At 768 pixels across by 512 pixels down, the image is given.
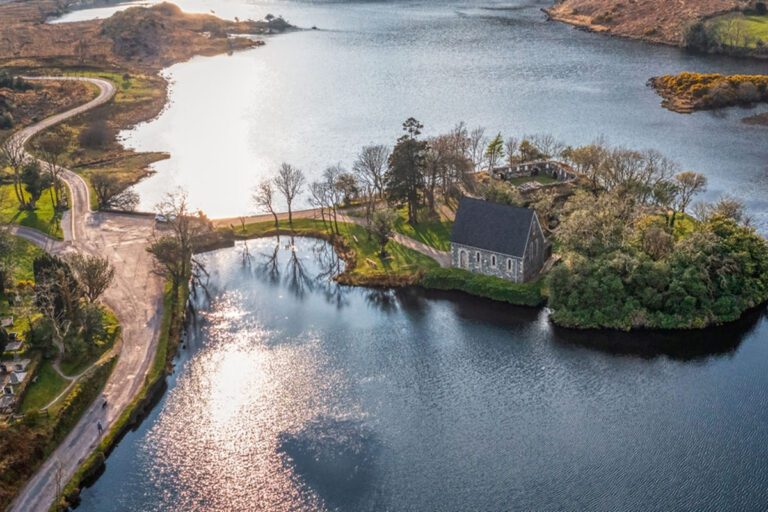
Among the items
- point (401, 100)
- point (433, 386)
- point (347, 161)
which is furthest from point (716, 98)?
point (433, 386)

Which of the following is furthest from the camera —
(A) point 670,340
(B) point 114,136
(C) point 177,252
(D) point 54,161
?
(B) point 114,136

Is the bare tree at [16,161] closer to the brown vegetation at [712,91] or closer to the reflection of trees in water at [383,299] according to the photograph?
the reflection of trees in water at [383,299]

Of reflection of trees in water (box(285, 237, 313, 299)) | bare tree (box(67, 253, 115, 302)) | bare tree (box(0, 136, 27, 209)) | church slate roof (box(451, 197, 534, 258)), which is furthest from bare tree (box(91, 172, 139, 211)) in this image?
church slate roof (box(451, 197, 534, 258))

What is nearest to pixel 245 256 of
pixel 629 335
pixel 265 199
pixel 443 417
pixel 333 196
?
pixel 265 199

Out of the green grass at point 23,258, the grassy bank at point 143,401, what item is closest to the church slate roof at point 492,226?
the grassy bank at point 143,401

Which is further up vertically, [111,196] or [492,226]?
[492,226]

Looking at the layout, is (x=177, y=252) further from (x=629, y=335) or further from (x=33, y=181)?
(x=629, y=335)

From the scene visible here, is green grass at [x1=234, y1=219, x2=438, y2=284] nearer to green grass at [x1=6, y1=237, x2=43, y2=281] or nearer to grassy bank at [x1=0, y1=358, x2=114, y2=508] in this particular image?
green grass at [x1=6, y1=237, x2=43, y2=281]
